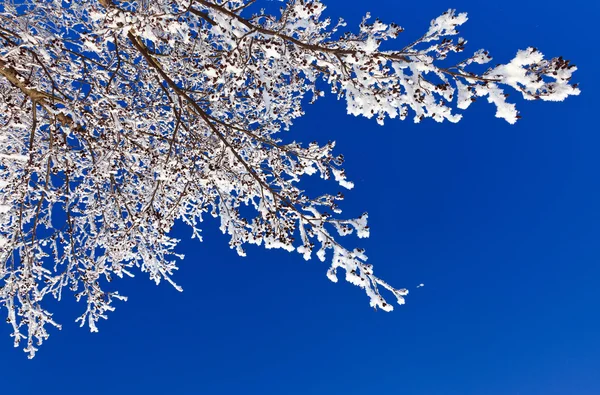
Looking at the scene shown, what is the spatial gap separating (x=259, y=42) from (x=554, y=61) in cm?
202

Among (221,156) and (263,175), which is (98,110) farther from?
(263,175)

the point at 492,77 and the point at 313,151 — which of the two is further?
the point at 313,151

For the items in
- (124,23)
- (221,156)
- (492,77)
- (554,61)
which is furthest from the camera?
(221,156)

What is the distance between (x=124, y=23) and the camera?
2.82 m

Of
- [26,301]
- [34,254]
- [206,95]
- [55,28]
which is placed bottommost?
[26,301]

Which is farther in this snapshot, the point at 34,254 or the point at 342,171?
the point at 34,254

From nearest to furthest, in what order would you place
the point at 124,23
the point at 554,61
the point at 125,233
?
1. the point at 554,61
2. the point at 124,23
3. the point at 125,233

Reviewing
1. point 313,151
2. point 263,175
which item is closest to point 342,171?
point 313,151

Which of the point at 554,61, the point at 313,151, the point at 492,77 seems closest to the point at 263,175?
the point at 313,151

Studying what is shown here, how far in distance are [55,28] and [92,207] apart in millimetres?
2587

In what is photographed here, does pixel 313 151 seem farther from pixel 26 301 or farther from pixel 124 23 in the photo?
pixel 26 301

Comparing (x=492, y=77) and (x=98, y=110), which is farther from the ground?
(x=98, y=110)

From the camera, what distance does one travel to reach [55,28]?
5109 millimetres

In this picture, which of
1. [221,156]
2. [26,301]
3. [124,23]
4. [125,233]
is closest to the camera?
[124,23]
